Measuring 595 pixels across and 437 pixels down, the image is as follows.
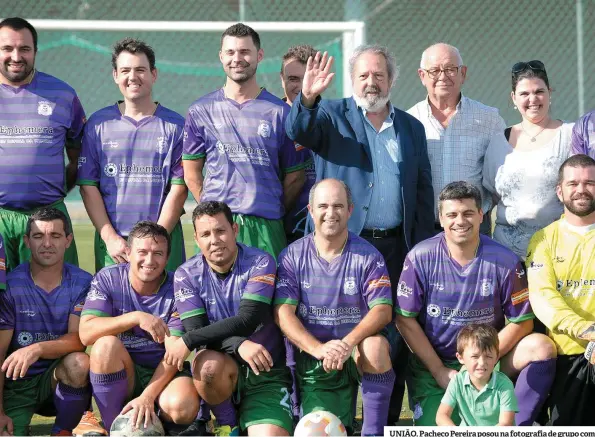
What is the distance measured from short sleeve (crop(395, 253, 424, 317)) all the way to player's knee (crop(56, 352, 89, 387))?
59.9 inches

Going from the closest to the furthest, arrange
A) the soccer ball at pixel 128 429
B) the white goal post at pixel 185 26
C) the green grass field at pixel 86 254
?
the soccer ball at pixel 128 429 < the green grass field at pixel 86 254 < the white goal post at pixel 185 26

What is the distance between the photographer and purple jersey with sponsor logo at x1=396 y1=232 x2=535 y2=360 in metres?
4.62

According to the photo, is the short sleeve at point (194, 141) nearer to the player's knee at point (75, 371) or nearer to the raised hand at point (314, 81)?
the raised hand at point (314, 81)

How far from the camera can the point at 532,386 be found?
4.47m

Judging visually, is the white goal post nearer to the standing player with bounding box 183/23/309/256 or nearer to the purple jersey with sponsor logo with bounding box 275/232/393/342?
the standing player with bounding box 183/23/309/256

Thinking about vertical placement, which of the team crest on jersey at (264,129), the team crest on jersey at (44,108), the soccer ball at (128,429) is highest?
the team crest on jersey at (44,108)

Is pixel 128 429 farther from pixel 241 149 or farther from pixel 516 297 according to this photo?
pixel 516 297

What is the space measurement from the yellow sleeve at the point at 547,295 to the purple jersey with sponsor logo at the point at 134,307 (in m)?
1.72

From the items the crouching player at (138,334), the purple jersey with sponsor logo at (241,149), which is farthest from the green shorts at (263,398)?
the purple jersey with sponsor logo at (241,149)

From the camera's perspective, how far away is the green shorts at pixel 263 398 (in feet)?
14.9

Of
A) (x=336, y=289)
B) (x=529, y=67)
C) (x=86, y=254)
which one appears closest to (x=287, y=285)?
(x=336, y=289)

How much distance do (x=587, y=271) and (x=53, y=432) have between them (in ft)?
8.76

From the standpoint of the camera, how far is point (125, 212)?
5.20 m

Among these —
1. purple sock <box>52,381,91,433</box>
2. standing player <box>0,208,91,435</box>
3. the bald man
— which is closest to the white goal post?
the bald man
